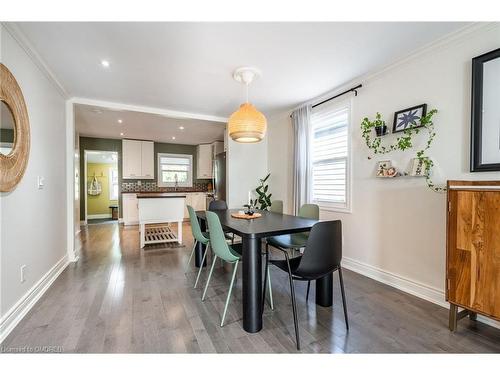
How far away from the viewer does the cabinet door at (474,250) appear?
1525 mm

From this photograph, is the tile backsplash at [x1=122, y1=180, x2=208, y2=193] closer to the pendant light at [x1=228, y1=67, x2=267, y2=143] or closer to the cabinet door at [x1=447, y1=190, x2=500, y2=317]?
the pendant light at [x1=228, y1=67, x2=267, y2=143]

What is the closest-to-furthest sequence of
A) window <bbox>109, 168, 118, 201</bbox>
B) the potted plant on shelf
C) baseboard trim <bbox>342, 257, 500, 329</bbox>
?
baseboard trim <bbox>342, 257, 500, 329</bbox>, the potted plant on shelf, window <bbox>109, 168, 118, 201</bbox>

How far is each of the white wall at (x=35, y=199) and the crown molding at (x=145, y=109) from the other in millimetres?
335

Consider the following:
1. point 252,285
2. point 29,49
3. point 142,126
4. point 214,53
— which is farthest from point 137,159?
point 252,285

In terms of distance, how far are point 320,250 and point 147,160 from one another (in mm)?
6378

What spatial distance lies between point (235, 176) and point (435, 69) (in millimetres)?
3308

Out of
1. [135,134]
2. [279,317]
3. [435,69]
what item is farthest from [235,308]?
[135,134]

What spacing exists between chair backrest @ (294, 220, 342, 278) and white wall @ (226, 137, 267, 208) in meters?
3.07

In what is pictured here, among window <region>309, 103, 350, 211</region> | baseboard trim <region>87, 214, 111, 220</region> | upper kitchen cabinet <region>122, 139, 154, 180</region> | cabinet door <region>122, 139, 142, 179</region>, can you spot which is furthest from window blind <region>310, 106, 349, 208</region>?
baseboard trim <region>87, 214, 111, 220</region>

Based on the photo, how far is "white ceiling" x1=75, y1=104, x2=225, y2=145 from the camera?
4.46m

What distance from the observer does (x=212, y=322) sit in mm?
1869

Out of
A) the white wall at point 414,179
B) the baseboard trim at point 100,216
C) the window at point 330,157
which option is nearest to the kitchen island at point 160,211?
the window at point 330,157

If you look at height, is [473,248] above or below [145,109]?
below

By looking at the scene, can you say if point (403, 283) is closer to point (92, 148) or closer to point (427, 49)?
point (427, 49)
